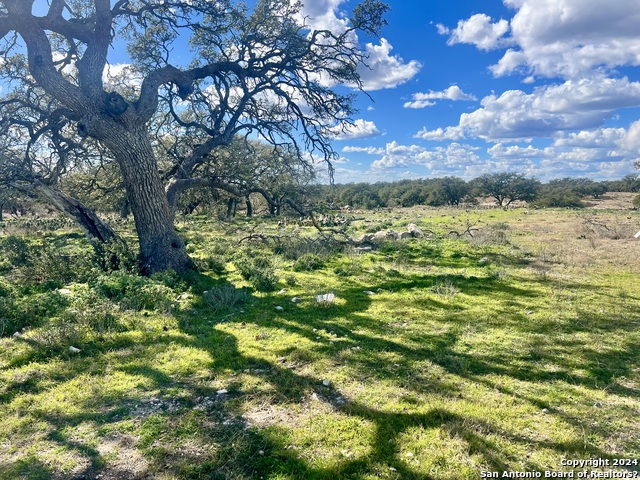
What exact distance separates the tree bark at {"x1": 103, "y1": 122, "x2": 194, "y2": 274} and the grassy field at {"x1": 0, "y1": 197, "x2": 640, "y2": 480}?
97cm

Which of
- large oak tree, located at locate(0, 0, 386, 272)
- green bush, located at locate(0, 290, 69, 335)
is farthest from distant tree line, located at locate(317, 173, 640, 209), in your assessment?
green bush, located at locate(0, 290, 69, 335)

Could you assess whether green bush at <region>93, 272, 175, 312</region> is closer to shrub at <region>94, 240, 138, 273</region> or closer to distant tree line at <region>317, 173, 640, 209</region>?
shrub at <region>94, 240, 138, 273</region>

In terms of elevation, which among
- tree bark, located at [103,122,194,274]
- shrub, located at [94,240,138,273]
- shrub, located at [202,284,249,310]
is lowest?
shrub, located at [202,284,249,310]

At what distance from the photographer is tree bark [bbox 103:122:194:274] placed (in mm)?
8727

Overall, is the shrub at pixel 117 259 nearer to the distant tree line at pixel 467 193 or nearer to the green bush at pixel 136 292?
the green bush at pixel 136 292

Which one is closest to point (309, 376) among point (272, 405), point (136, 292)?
point (272, 405)

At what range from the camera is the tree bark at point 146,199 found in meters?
8.73

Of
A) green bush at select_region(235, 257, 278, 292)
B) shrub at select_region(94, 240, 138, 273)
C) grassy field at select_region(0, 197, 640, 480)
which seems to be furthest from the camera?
shrub at select_region(94, 240, 138, 273)

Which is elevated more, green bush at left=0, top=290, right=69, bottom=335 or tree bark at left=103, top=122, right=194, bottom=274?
tree bark at left=103, top=122, right=194, bottom=274

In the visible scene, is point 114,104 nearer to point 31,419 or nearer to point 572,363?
point 31,419

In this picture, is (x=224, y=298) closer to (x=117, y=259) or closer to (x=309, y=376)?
(x=309, y=376)

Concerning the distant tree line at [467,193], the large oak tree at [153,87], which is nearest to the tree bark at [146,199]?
the large oak tree at [153,87]

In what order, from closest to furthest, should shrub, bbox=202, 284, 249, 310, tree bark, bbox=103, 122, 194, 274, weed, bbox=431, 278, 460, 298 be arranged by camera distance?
shrub, bbox=202, 284, 249, 310 < weed, bbox=431, 278, 460, 298 < tree bark, bbox=103, 122, 194, 274

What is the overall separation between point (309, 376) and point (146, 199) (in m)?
6.91
